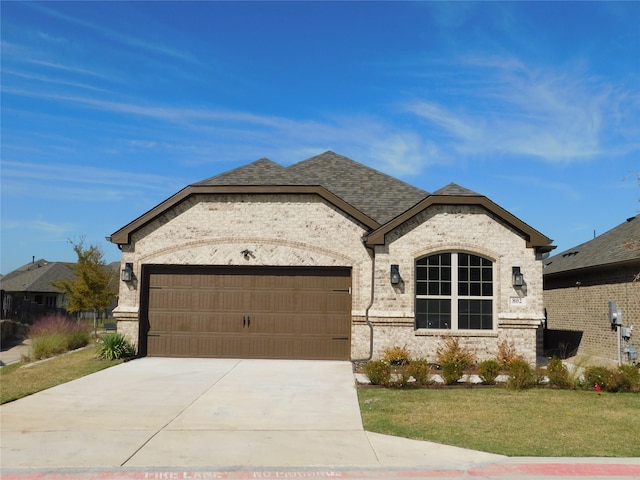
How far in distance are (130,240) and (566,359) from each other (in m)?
13.9

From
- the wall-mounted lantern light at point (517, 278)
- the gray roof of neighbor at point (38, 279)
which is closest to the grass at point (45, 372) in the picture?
the wall-mounted lantern light at point (517, 278)

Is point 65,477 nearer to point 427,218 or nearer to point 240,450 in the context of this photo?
point 240,450

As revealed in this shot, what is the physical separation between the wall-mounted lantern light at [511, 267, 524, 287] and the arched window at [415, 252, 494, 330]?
1.95 feet

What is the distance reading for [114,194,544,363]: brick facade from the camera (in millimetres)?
15109

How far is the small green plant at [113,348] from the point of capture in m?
15.1

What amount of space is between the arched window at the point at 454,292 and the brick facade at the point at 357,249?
0.22 m

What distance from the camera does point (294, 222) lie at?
53.4 feet

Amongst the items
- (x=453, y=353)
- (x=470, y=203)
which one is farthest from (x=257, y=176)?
(x=453, y=353)

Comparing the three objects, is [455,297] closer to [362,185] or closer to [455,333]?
[455,333]

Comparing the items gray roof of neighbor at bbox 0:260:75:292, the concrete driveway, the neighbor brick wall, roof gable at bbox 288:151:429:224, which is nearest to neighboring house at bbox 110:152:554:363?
roof gable at bbox 288:151:429:224

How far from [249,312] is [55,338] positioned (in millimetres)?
6252

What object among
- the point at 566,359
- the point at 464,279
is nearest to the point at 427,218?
the point at 464,279

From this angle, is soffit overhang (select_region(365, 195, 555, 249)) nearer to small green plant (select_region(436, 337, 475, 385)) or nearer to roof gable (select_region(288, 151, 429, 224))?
roof gable (select_region(288, 151, 429, 224))

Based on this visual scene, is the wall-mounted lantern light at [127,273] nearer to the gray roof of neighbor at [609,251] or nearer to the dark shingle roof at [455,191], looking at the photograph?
the dark shingle roof at [455,191]
